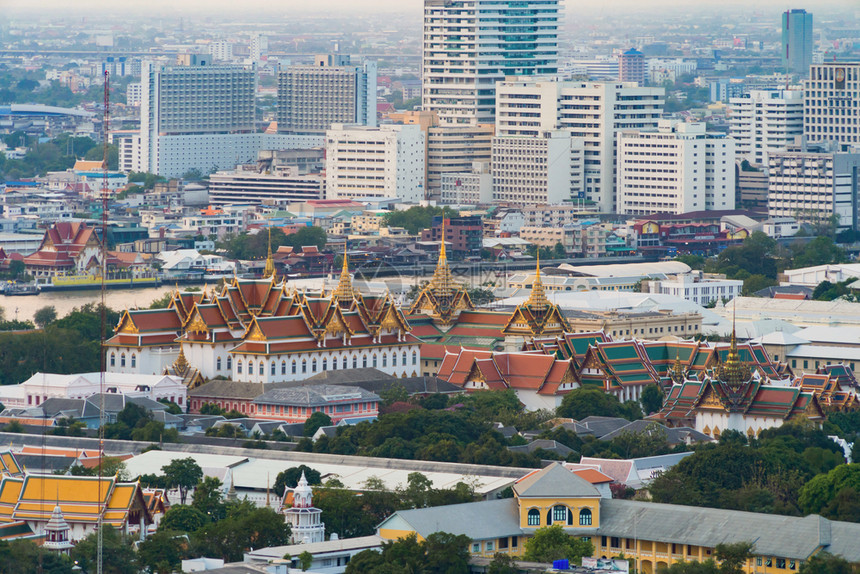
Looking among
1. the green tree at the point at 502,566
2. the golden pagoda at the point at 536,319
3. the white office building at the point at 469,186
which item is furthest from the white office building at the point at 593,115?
the green tree at the point at 502,566

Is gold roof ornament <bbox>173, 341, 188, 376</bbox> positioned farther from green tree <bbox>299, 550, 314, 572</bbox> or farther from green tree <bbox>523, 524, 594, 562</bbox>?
green tree <bbox>299, 550, 314, 572</bbox>

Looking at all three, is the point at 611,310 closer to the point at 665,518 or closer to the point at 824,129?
the point at 665,518

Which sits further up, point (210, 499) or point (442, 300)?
point (442, 300)

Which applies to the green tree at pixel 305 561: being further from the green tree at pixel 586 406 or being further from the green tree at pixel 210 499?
the green tree at pixel 586 406

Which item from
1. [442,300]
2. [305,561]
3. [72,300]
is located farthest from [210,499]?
[72,300]

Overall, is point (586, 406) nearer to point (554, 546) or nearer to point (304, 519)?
point (304, 519)

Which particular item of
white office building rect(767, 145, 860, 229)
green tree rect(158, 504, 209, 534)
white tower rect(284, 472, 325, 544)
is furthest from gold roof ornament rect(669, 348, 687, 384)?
white office building rect(767, 145, 860, 229)
